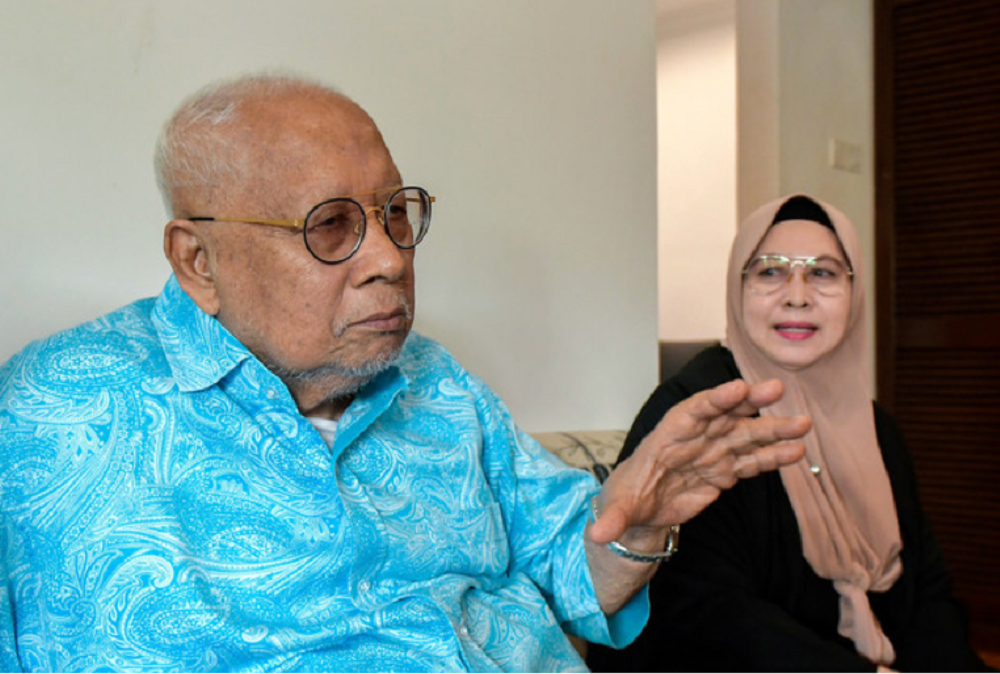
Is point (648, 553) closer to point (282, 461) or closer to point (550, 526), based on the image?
point (550, 526)

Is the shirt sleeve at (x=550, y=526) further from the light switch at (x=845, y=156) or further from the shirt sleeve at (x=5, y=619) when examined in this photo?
the light switch at (x=845, y=156)

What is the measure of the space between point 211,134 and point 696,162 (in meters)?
3.85

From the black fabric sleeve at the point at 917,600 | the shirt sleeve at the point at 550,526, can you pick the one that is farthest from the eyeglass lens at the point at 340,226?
the black fabric sleeve at the point at 917,600

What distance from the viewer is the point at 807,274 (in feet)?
6.57

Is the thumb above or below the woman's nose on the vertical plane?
below

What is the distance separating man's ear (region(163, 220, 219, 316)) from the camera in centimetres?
122

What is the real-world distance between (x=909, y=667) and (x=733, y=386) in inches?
40.1

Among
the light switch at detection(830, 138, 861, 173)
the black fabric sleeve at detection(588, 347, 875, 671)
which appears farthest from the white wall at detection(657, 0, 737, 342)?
the black fabric sleeve at detection(588, 347, 875, 671)

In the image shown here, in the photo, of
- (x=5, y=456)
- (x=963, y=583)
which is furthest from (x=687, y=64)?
(x=5, y=456)

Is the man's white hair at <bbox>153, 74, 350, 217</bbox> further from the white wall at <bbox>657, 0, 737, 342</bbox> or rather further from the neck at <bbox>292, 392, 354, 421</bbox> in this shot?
the white wall at <bbox>657, 0, 737, 342</bbox>

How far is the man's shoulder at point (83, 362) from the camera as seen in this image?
3.61 feet

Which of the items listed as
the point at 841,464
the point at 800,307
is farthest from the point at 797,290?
the point at 841,464

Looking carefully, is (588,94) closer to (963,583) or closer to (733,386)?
Result: (733,386)

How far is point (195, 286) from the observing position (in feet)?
4.04
